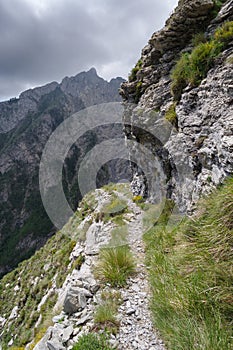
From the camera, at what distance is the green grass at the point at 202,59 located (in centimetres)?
766

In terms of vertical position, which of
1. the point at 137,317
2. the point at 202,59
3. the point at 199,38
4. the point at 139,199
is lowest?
the point at 139,199

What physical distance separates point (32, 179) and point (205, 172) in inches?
→ 6744

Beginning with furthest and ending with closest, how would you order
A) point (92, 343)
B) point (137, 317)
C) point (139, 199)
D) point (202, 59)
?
1. point (139, 199)
2. point (202, 59)
3. point (137, 317)
4. point (92, 343)

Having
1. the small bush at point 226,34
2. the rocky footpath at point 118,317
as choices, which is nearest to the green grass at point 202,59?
the small bush at point 226,34

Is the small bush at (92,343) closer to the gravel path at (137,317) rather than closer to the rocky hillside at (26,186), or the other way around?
the gravel path at (137,317)

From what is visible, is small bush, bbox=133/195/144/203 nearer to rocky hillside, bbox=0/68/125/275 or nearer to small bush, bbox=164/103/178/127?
small bush, bbox=164/103/178/127

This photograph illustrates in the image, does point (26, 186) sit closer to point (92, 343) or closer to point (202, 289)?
point (92, 343)

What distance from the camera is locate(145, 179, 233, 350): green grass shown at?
2.63 m

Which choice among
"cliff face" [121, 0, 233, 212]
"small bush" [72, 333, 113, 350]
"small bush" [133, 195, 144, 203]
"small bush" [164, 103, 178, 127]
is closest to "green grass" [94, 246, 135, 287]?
"small bush" [72, 333, 113, 350]

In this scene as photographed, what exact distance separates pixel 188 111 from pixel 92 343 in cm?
805

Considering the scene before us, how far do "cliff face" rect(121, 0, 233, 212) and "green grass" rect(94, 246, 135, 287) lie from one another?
2.65 m

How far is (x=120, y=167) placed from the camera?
14888cm

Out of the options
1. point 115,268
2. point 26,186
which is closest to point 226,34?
point 115,268

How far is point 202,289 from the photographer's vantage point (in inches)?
121
